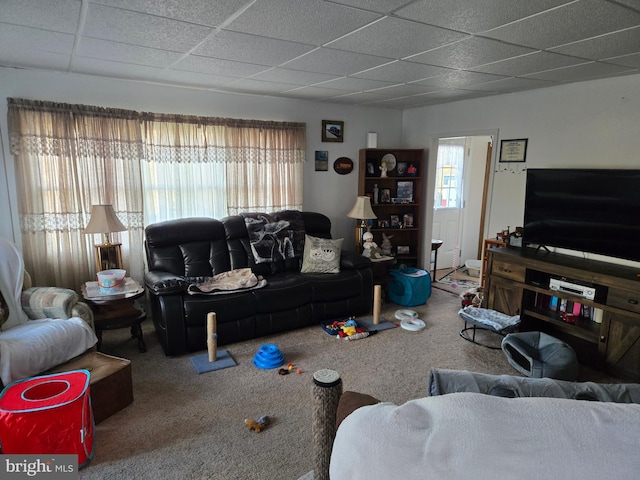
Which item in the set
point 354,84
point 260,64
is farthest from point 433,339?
point 260,64

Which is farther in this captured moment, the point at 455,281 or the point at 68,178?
the point at 455,281

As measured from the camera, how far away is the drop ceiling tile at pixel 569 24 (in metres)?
1.90

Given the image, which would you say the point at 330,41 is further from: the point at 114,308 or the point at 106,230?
the point at 114,308

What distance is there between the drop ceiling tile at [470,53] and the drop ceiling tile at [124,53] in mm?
1724

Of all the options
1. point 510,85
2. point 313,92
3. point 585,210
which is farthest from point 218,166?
point 585,210

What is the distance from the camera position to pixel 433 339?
3.78 meters

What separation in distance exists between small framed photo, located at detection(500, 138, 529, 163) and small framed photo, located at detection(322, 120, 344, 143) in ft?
6.13

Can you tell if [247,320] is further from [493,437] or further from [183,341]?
[493,437]

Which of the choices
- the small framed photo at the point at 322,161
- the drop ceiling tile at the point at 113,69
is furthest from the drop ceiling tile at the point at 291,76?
the small framed photo at the point at 322,161

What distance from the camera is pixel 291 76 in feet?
11.3

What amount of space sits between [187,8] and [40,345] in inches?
83.2

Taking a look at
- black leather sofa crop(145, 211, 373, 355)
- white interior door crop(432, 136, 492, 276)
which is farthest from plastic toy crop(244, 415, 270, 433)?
white interior door crop(432, 136, 492, 276)

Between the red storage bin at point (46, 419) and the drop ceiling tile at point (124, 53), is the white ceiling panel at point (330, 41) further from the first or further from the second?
the red storage bin at point (46, 419)

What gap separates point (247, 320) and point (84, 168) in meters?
1.98
